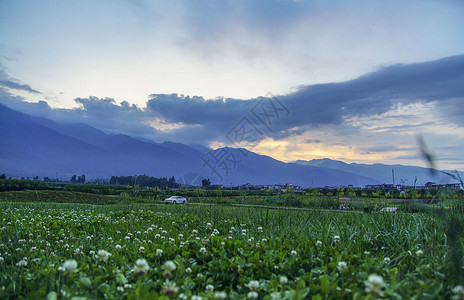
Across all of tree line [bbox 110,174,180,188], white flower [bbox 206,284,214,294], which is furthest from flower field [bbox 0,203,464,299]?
tree line [bbox 110,174,180,188]

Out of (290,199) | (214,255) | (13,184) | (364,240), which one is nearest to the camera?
(214,255)

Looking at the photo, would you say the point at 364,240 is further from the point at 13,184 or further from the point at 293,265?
the point at 13,184

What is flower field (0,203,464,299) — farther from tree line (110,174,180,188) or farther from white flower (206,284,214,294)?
tree line (110,174,180,188)

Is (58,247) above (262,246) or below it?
below

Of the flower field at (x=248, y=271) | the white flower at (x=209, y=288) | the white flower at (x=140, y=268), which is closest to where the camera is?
the white flower at (x=140, y=268)

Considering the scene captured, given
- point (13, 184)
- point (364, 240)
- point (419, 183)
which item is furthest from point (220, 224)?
point (13, 184)

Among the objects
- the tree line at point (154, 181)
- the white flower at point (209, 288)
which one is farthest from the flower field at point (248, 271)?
the tree line at point (154, 181)

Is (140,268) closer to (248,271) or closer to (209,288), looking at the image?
(209,288)

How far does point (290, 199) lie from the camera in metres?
11.9

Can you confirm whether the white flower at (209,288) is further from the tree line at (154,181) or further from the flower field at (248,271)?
Answer: the tree line at (154,181)

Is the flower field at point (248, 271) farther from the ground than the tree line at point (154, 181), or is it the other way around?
the flower field at point (248, 271)

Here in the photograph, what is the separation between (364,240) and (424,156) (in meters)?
2.15

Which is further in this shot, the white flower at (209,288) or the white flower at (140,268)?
the white flower at (209,288)

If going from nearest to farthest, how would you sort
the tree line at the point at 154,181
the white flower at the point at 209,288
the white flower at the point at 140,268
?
1. the white flower at the point at 140,268
2. the white flower at the point at 209,288
3. the tree line at the point at 154,181
